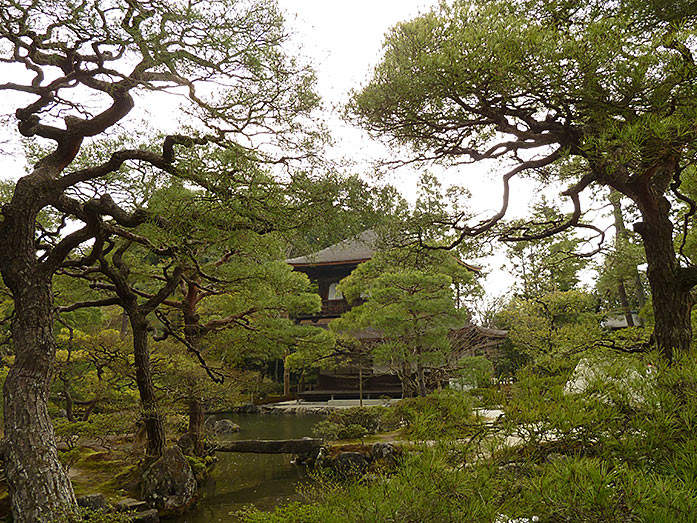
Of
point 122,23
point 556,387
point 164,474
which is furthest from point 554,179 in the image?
point 164,474

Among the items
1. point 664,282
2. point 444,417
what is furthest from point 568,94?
point 444,417

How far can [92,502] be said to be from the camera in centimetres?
504

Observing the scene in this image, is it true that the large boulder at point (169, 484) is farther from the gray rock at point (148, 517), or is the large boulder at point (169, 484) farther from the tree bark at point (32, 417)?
the tree bark at point (32, 417)

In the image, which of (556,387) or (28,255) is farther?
(28,255)

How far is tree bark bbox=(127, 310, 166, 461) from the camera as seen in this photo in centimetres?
612

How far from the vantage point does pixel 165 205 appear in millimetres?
4355

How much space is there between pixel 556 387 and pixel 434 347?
296 inches

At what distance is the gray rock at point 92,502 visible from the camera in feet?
16.4

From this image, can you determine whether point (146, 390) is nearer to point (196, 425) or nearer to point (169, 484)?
→ point (169, 484)

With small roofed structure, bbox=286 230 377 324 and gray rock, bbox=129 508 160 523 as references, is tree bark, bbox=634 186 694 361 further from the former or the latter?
small roofed structure, bbox=286 230 377 324

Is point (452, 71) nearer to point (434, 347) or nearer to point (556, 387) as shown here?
point (556, 387)

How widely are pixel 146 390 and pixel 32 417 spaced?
217 centimetres

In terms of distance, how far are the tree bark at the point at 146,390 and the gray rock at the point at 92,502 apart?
111cm

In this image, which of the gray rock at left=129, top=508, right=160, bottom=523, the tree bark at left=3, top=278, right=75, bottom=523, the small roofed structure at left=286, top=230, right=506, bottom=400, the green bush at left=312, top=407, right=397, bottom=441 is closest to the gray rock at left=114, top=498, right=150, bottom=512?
the gray rock at left=129, top=508, right=160, bottom=523
